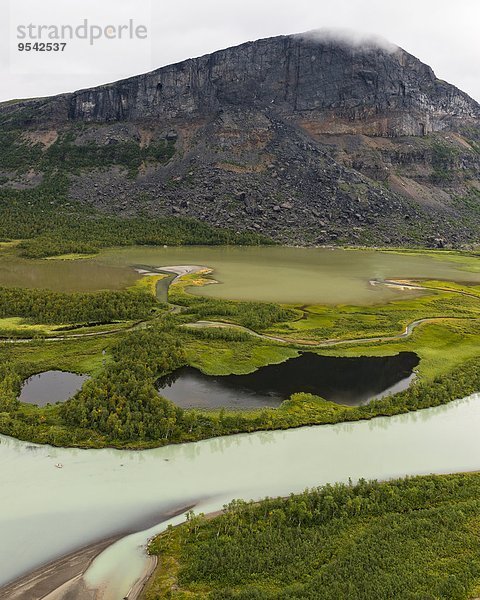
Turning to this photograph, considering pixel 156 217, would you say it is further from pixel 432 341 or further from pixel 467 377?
pixel 467 377

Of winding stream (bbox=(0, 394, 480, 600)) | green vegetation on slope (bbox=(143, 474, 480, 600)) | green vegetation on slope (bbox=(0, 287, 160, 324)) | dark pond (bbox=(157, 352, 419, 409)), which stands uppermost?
green vegetation on slope (bbox=(0, 287, 160, 324))

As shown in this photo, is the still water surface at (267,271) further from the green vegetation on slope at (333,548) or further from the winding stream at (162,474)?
the green vegetation on slope at (333,548)

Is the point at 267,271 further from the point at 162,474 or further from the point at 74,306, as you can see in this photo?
the point at 162,474

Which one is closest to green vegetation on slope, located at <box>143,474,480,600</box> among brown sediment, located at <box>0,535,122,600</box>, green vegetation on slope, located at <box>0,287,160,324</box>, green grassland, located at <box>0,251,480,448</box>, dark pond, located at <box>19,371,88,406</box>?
brown sediment, located at <box>0,535,122,600</box>

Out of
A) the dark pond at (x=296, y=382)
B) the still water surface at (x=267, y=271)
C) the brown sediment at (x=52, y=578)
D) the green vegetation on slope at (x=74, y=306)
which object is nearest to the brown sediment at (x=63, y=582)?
the brown sediment at (x=52, y=578)

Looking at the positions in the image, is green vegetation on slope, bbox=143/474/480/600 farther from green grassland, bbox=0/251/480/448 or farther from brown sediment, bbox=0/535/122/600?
green grassland, bbox=0/251/480/448

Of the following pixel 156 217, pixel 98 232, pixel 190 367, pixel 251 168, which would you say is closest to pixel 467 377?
pixel 190 367

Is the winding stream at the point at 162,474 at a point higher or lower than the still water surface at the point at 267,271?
lower
